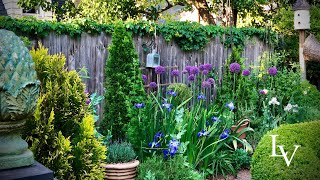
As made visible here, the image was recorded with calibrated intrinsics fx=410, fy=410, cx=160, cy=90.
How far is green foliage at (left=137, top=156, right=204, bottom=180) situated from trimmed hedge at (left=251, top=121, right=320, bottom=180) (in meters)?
0.69

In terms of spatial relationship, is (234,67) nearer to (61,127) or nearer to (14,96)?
(61,127)

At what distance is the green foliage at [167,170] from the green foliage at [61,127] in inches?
44.9

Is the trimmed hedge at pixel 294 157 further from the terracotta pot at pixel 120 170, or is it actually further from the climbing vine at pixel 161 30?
the climbing vine at pixel 161 30

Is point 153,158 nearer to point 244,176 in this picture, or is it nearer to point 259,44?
point 244,176

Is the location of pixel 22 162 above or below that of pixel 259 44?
below

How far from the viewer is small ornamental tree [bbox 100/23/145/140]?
17.5 feet

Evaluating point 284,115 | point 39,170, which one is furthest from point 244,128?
point 39,170

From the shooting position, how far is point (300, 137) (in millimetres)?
3893

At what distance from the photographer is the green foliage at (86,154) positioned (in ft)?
9.76

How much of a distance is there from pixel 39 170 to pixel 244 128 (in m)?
4.03

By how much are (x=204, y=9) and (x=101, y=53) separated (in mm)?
5019

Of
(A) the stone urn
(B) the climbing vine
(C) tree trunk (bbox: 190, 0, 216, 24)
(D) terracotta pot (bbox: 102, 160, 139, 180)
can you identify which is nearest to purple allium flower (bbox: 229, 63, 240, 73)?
(B) the climbing vine

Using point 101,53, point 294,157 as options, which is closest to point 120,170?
point 294,157

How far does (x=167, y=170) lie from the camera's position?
4.24 meters
